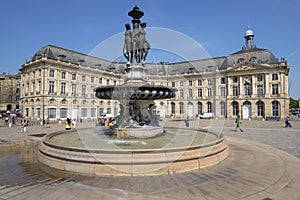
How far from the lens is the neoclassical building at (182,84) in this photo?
4405cm

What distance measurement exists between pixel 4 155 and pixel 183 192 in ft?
22.2

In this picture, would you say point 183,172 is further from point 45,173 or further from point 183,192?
point 45,173

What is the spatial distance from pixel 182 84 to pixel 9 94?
68.5m

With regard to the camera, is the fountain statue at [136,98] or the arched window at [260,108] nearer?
the fountain statue at [136,98]

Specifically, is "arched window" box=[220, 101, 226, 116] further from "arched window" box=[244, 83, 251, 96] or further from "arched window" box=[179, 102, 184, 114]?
"arched window" box=[179, 102, 184, 114]

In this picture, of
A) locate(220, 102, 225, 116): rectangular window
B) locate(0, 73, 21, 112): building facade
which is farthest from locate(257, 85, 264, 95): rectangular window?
locate(0, 73, 21, 112): building facade

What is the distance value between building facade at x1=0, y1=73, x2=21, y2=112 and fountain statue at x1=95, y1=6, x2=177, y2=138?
276 ft

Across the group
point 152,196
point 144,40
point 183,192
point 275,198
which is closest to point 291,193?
point 275,198

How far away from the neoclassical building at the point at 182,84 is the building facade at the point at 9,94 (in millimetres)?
33777

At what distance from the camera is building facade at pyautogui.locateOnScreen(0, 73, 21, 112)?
76.1 m

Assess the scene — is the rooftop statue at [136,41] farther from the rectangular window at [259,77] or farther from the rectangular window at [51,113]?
the rectangular window at [259,77]

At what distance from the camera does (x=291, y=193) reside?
393 cm

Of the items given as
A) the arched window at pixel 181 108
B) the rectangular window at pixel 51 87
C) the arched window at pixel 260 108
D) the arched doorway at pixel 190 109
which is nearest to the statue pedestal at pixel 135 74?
the rectangular window at pixel 51 87

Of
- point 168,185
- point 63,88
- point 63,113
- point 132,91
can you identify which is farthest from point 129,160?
point 63,88
